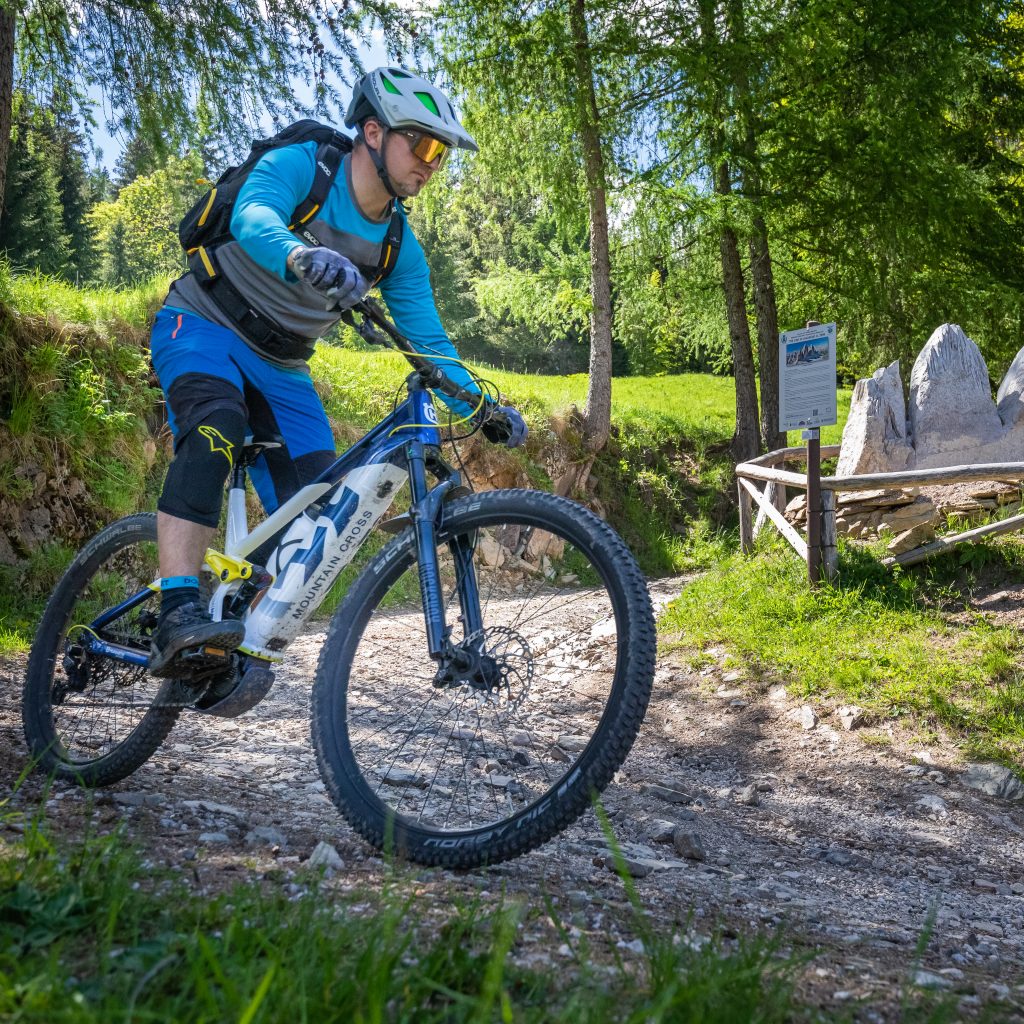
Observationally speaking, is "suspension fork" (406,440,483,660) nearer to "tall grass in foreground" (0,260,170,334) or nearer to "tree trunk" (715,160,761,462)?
"tall grass in foreground" (0,260,170,334)

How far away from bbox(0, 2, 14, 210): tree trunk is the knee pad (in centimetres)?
436

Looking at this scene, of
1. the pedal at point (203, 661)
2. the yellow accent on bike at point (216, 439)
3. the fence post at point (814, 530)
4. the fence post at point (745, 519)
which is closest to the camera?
the pedal at point (203, 661)

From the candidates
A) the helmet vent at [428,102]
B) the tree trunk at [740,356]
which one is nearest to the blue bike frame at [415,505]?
the helmet vent at [428,102]

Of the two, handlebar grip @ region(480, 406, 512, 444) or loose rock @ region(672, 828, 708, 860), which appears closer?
handlebar grip @ region(480, 406, 512, 444)

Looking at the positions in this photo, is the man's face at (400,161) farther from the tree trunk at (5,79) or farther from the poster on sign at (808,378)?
the poster on sign at (808,378)

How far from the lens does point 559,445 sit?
13383mm

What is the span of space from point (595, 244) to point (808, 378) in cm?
565

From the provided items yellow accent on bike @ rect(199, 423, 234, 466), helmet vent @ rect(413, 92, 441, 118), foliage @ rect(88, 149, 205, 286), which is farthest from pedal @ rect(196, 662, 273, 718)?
foliage @ rect(88, 149, 205, 286)

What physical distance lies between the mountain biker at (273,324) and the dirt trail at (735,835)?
2.31 ft

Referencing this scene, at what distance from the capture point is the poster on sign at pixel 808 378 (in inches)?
336

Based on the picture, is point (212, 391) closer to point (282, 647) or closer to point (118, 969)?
point (282, 647)

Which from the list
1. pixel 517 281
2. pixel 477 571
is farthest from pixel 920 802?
pixel 517 281

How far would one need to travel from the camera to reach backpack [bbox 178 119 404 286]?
330 centimetres

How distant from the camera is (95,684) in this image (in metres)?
3.76
